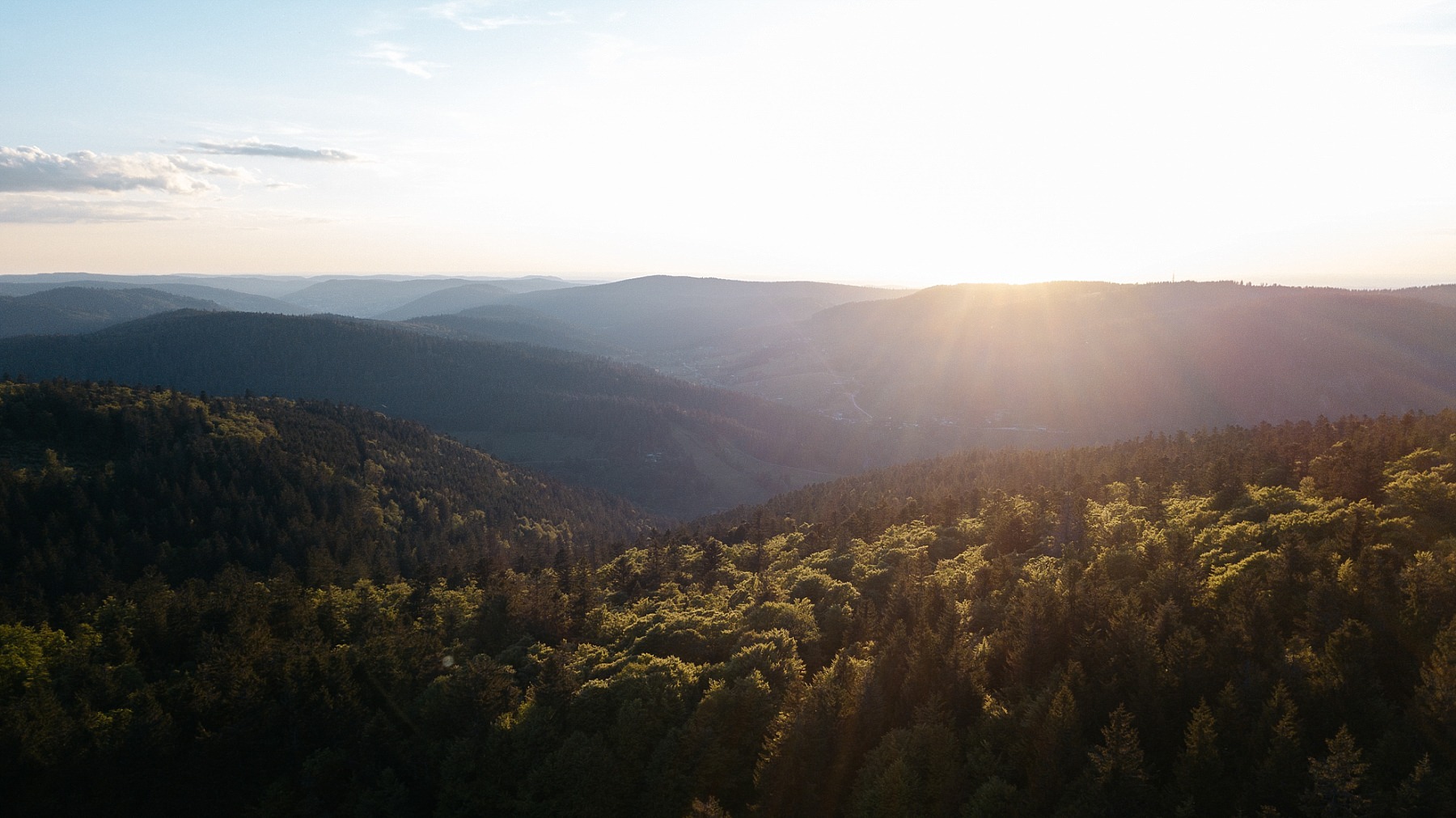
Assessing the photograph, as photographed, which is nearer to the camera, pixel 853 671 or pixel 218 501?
pixel 853 671

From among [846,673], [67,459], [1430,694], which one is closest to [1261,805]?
[1430,694]

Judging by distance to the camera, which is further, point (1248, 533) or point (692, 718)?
point (1248, 533)

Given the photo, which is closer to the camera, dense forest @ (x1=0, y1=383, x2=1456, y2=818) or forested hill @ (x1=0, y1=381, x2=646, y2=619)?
dense forest @ (x1=0, y1=383, x2=1456, y2=818)

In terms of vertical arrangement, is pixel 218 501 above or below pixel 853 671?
below

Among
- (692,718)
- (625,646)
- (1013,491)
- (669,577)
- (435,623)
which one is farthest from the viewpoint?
(1013,491)

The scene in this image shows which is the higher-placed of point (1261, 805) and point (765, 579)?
point (1261, 805)

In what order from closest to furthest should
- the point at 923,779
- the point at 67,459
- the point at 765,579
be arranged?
the point at 923,779
the point at 765,579
the point at 67,459

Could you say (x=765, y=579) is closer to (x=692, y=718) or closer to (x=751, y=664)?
(x=751, y=664)

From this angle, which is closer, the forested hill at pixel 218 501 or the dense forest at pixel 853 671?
the dense forest at pixel 853 671
